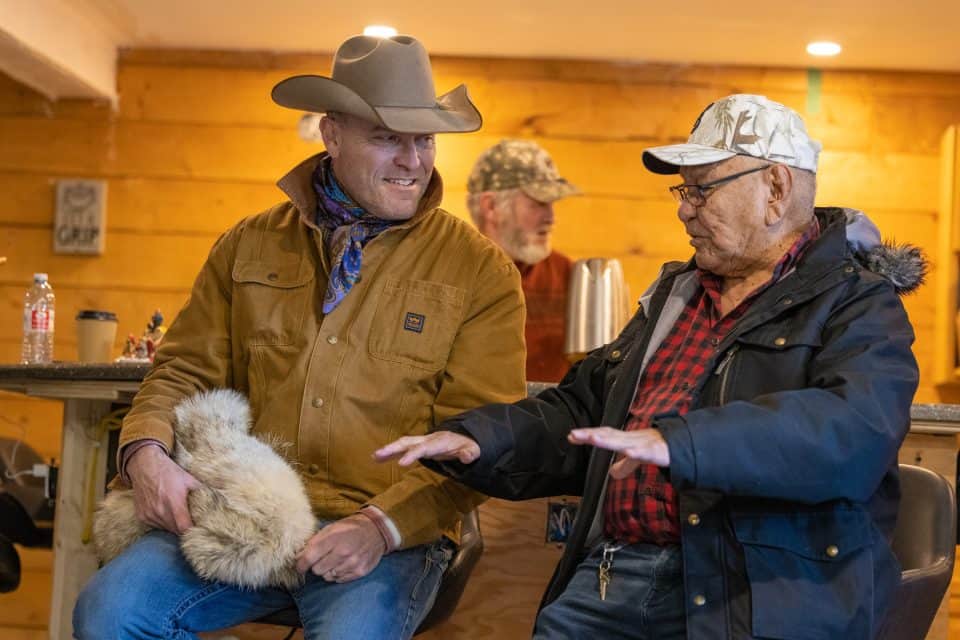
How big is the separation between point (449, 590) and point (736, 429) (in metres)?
0.75

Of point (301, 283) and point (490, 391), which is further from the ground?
point (301, 283)

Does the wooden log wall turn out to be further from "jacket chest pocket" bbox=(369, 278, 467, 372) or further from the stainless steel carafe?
"jacket chest pocket" bbox=(369, 278, 467, 372)

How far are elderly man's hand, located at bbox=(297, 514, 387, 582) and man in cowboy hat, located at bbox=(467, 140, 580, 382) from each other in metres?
2.08

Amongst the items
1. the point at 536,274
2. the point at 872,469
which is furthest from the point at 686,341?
the point at 536,274

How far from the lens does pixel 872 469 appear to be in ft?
5.36

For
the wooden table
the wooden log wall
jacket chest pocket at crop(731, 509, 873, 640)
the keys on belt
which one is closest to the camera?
jacket chest pocket at crop(731, 509, 873, 640)

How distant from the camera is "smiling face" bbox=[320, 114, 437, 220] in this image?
2293 millimetres

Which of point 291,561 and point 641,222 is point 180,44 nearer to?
point 641,222

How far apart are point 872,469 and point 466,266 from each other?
0.88 m

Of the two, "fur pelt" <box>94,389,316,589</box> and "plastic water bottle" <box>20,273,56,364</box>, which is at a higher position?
"plastic water bottle" <box>20,273,56,364</box>

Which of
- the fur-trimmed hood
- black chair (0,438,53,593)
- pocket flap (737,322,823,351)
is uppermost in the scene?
the fur-trimmed hood

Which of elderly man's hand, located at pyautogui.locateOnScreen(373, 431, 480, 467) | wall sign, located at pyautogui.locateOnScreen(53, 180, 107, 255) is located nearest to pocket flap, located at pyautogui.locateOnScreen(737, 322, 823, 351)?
elderly man's hand, located at pyautogui.locateOnScreen(373, 431, 480, 467)

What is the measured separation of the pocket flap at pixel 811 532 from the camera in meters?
1.67

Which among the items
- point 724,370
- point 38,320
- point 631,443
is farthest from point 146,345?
point 631,443
